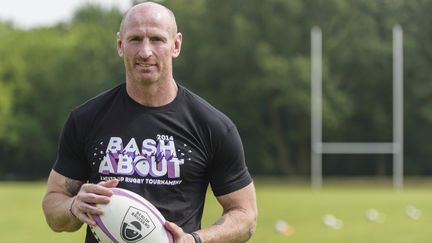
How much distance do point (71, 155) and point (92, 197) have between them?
36 cm

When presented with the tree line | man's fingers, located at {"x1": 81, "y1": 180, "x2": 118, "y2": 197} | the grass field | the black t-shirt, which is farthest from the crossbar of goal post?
man's fingers, located at {"x1": 81, "y1": 180, "x2": 118, "y2": 197}

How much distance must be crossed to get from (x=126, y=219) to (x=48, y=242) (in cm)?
958

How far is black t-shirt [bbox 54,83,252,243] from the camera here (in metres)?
3.34

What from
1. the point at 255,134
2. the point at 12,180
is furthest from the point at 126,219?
the point at 12,180

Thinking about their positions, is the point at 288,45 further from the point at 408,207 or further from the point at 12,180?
the point at 408,207

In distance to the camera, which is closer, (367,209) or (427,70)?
(367,209)

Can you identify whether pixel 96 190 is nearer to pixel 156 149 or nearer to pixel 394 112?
pixel 156 149

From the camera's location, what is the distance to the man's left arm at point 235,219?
3.43 m

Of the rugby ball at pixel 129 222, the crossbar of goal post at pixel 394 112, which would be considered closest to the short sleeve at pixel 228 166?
the rugby ball at pixel 129 222

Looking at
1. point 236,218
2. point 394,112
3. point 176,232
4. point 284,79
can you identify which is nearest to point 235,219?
point 236,218

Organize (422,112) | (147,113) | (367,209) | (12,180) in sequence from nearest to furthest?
1. (147,113)
2. (367,209)
3. (422,112)
4. (12,180)

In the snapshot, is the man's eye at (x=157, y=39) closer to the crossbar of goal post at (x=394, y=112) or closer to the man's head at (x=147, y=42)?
the man's head at (x=147, y=42)

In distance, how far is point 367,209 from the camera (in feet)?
62.7

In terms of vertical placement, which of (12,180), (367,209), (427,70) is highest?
(427,70)
